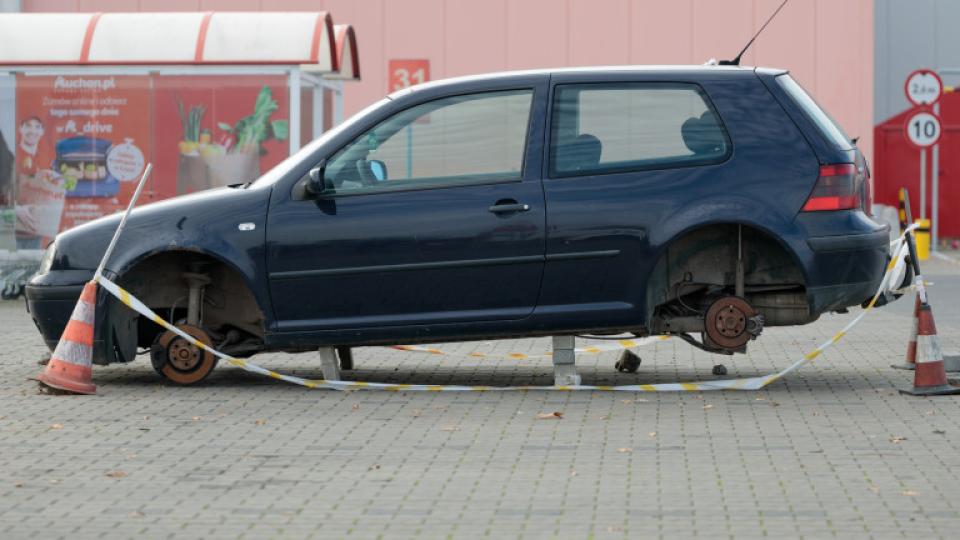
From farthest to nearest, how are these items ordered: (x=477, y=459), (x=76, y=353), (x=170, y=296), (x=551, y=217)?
(x=170, y=296), (x=76, y=353), (x=551, y=217), (x=477, y=459)

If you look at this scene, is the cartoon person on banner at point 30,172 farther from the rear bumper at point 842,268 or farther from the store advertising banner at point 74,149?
the rear bumper at point 842,268

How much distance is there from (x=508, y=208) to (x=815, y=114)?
180 centimetres

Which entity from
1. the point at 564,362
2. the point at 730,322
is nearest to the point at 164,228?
the point at 564,362

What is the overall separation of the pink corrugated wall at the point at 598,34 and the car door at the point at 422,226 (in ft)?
61.7

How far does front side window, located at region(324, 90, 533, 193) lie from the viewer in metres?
9.92

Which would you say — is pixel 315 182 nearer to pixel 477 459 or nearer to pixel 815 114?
pixel 477 459

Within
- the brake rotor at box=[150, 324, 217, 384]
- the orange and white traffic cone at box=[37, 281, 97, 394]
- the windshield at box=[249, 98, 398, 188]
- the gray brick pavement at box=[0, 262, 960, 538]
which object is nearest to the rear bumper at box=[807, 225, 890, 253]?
the gray brick pavement at box=[0, 262, 960, 538]

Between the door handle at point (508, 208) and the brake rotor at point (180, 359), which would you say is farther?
the brake rotor at point (180, 359)

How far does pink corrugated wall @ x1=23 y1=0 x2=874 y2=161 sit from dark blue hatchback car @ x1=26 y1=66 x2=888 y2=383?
18.8m

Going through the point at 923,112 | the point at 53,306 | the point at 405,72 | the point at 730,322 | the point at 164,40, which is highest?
the point at 405,72

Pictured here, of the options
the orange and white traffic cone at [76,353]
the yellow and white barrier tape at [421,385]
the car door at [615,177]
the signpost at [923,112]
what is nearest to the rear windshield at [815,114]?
the car door at [615,177]

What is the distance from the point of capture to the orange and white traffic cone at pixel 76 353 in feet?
32.8

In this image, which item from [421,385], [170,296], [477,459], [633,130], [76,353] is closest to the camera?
[477,459]

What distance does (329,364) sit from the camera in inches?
406
